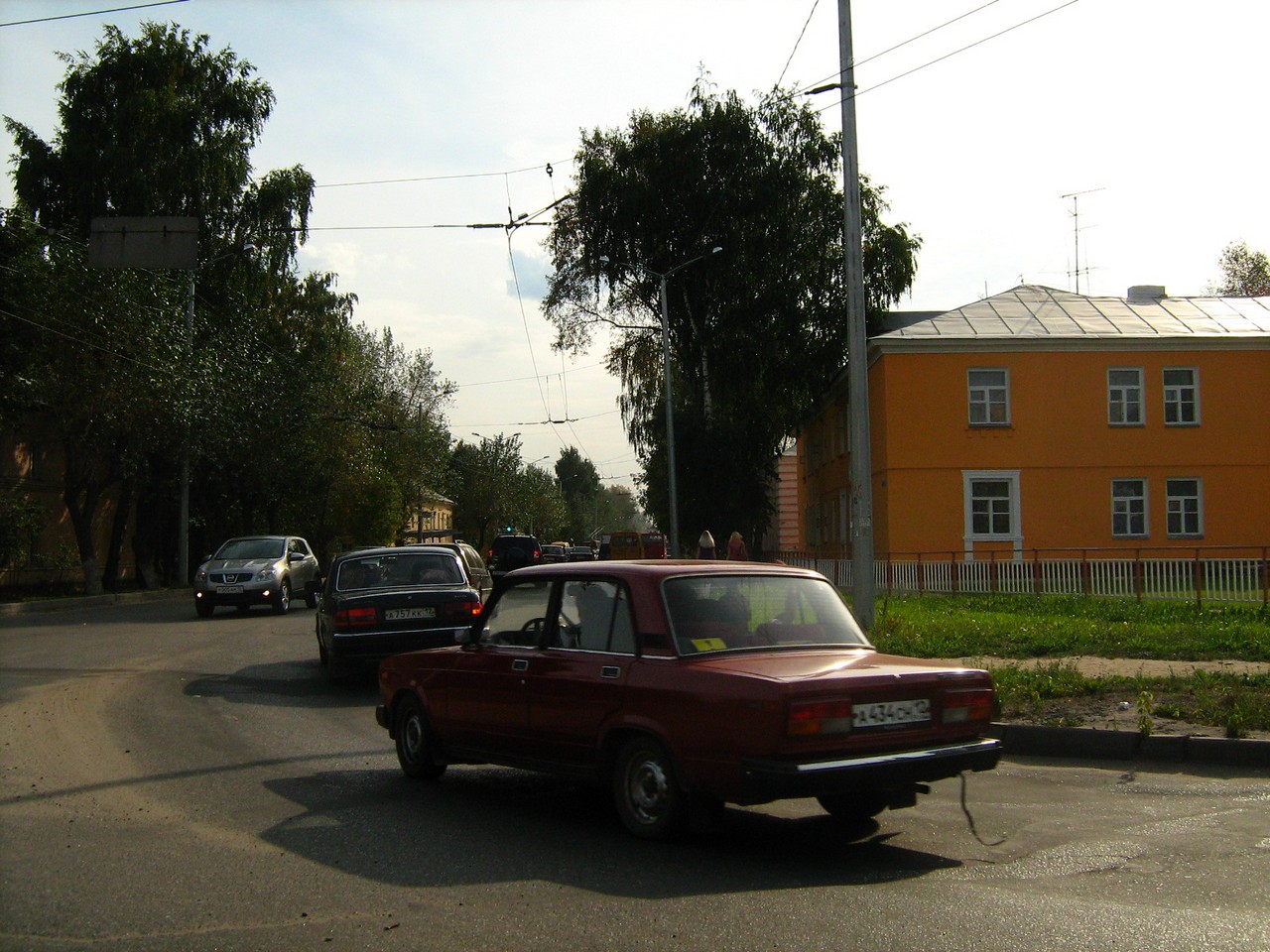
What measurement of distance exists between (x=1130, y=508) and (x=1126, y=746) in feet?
95.5

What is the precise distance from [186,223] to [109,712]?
25.1 ft

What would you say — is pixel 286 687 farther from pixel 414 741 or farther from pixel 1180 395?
pixel 1180 395

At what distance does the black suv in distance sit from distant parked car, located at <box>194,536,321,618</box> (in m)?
16.5

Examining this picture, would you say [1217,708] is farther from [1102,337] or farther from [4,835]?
[1102,337]

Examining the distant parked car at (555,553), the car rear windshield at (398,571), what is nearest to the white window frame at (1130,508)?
the car rear windshield at (398,571)

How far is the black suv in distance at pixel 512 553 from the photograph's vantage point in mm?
45062

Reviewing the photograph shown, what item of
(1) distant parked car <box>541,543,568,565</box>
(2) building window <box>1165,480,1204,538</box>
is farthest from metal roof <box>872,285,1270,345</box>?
(1) distant parked car <box>541,543,568,565</box>

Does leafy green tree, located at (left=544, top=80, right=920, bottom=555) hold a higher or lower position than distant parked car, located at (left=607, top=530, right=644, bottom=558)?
higher

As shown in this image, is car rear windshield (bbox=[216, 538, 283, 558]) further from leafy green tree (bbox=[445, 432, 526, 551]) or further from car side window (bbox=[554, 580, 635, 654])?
leafy green tree (bbox=[445, 432, 526, 551])

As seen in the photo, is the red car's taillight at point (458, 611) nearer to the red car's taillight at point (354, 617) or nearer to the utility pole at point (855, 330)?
the red car's taillight at point (354, 617)

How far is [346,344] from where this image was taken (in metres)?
48.8

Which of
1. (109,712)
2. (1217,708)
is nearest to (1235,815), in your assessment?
(1217,708)

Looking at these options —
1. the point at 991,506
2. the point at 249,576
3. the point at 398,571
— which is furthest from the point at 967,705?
the point at 991,506

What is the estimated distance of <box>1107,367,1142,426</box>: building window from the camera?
36062 millimetres
